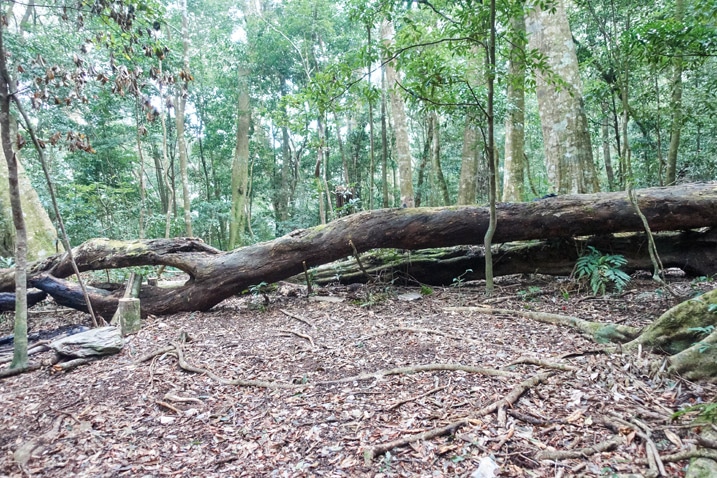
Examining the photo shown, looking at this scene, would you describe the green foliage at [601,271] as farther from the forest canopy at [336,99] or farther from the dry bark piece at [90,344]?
the dry bark piece at [90,344]

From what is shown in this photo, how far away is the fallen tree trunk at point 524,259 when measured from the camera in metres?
4.99

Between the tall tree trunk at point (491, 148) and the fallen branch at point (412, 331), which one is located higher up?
the tall tree trunk at point (491, 148)

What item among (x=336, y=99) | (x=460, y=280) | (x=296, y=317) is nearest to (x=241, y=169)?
(x=336, y=99)

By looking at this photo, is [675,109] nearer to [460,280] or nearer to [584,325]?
[460,280]

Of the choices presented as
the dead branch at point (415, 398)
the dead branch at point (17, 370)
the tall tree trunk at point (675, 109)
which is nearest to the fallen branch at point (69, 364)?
the dead branch at point (17, 370)

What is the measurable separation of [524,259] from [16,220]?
236 inches

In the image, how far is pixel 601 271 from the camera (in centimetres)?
473

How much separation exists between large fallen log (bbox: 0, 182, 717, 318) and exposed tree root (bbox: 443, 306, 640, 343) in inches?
49.5

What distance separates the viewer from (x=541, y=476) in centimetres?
178

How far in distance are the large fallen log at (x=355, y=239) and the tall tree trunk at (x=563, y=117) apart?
1033 mm

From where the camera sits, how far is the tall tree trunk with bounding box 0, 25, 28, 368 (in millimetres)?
3379

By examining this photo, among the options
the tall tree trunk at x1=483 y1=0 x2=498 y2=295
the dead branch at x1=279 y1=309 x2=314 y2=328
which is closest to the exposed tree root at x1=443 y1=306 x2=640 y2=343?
the tall tree trunk at x1=483 y1=0 x2=498 y2=295

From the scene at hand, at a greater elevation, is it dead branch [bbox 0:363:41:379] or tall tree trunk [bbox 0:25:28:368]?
tall tree trunk [bbox 0:25:28:368]

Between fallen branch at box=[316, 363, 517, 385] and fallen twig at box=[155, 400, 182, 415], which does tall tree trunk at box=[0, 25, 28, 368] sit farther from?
fallen branch at box=[316, 363, 517, 385]
